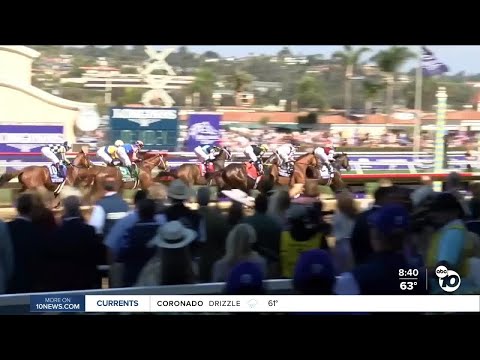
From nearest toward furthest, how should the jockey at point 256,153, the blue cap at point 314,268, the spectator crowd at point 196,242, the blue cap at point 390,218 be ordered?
the blue cap at point 390,218, the blue cap at point 314,268, the spectator crowd at point 196,242, the jockey at point 256,153

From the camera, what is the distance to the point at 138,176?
495 cm

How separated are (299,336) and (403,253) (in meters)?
0.90

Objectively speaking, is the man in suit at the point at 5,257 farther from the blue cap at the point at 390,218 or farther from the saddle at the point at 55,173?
the blue cap at the point at 390,218

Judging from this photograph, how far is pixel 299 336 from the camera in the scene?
5008 mm

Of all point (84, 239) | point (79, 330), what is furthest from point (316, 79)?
point (79, 330)

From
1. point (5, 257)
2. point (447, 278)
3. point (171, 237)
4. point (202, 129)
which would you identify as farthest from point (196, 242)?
point (447, 278)

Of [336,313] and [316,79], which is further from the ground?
[316,79]

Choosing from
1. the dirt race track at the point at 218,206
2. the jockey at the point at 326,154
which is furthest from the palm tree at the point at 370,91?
the dirt race track at the point at 218,206

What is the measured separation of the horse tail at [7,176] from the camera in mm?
4863

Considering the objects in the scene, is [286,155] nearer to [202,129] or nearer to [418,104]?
[202,129]

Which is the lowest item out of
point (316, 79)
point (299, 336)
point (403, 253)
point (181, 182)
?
point (299, 336)

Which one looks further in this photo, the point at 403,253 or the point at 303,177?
the point at 303,177

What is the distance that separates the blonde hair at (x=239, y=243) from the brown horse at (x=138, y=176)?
1.96ft

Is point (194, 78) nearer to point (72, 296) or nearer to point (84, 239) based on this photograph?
point (84, 239)
